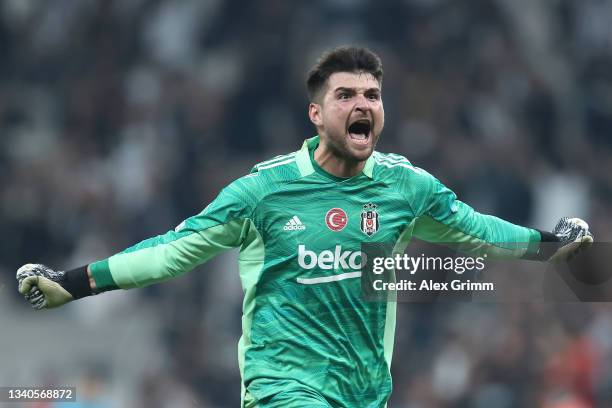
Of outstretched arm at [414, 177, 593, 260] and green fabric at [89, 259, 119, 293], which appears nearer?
green fabric at [89, 259, 119, 293]

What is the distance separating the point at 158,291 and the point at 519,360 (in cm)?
351

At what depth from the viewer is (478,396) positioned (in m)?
10.8

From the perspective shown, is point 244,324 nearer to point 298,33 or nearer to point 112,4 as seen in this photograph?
point 298,33

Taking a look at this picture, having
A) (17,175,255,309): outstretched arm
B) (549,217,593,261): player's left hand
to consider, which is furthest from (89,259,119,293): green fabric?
(549,217,593,261): player's left hand

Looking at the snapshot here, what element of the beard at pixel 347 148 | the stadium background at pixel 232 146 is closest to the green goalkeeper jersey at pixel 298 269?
the beard at pixel 347 148

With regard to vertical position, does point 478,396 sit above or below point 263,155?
below

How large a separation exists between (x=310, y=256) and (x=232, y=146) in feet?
24.5

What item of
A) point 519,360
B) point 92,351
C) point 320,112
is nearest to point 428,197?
point 320,112

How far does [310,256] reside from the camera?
20.0 feet

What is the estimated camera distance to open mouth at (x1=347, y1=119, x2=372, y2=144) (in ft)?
20.2

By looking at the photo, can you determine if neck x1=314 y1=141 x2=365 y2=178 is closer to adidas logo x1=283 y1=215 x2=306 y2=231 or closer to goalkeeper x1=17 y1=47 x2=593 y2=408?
goalkeeper x1=17 y1=47 x2=593 y2=408

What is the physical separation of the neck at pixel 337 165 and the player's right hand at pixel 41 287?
1.23 meters

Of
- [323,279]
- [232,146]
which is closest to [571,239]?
[323,279]

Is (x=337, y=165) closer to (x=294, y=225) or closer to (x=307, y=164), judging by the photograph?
(x=307, y=164)
